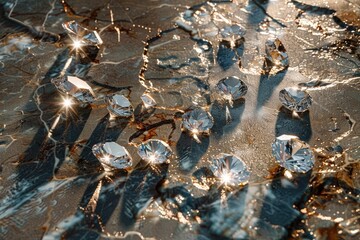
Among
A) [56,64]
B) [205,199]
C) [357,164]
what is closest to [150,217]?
[205,199]

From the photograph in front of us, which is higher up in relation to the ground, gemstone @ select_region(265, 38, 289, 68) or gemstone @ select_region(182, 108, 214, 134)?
gemstone @ select_region(265, 38, 289, 68)

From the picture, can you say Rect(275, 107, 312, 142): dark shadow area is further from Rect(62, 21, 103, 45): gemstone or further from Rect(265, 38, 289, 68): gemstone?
Rect(62, 21, 103, 45): gemstone

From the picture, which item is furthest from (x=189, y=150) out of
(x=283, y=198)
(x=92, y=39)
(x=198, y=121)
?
(x=92, y=39)

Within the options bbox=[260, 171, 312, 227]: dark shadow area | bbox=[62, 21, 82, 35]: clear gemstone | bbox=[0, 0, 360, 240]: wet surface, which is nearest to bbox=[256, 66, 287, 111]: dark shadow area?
bbox=[0, 0, 360, 240]: wet surface

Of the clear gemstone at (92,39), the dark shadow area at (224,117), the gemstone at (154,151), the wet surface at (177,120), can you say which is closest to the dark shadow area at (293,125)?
the wet surface at (177,120)

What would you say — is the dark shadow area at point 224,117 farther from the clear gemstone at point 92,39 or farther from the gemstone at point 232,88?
the clear gemstone at point 92,39

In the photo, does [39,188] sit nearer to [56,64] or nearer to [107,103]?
[107,103]

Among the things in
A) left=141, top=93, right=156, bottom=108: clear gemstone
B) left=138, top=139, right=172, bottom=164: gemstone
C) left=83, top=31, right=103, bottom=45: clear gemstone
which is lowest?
left=138, top=139, right=172, bottom=164: gemstone
